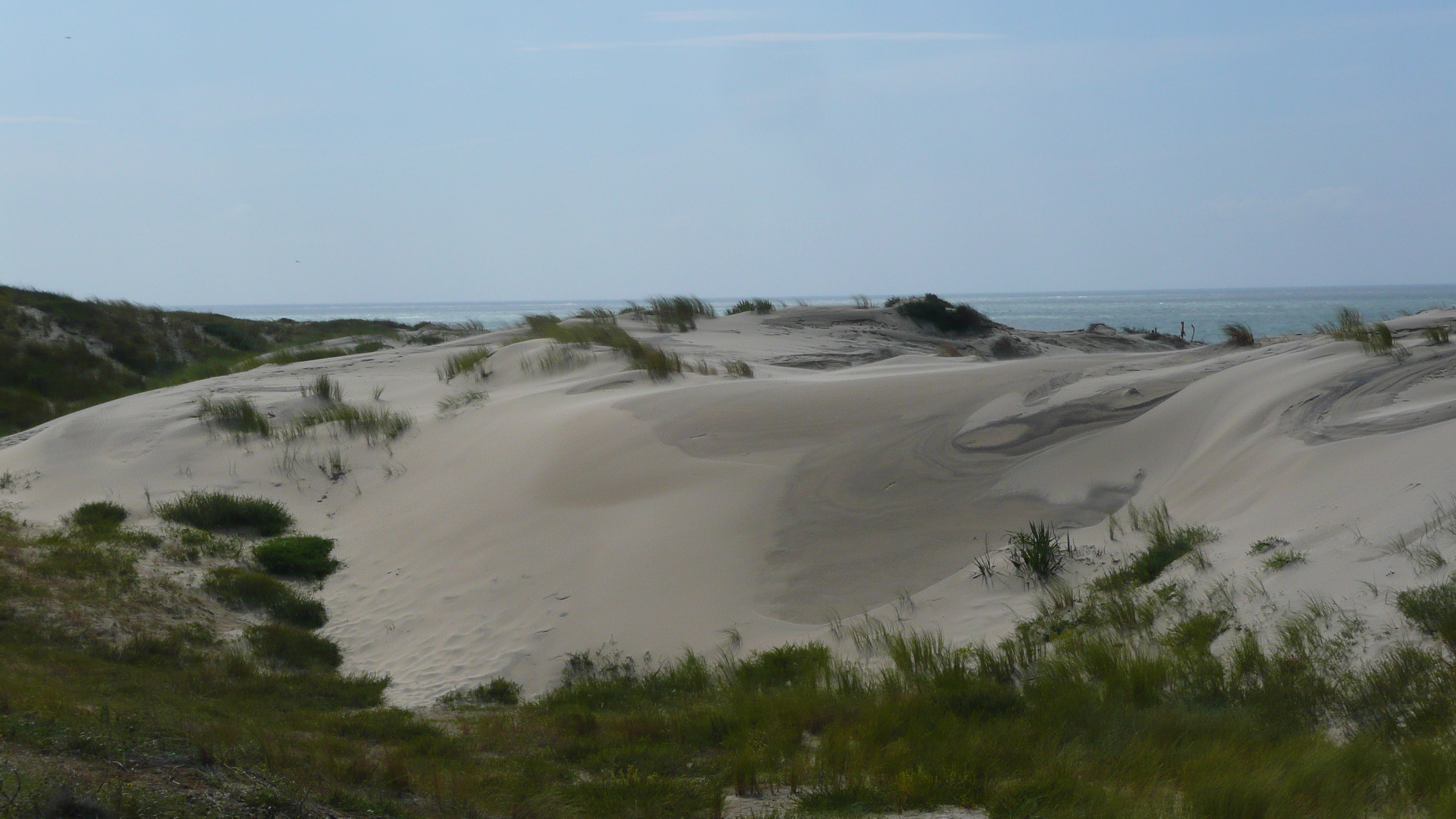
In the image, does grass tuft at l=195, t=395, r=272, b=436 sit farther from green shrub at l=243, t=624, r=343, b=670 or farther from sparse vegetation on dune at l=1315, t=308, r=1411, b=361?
sparse vegetation on dune at l=1315, t=308, r=1411, b=361

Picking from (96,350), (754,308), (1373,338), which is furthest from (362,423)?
(96,350)

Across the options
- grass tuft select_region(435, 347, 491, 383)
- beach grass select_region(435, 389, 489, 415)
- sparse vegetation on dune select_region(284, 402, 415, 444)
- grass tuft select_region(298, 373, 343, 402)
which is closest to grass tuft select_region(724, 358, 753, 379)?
beach grass select_region(435, 389, 489, 415)

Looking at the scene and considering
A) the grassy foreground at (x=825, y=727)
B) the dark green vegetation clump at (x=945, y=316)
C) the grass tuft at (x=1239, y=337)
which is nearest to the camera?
the grassy foreground at (x=825, y=727)

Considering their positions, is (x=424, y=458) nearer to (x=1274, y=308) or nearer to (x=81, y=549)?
(x=81, y=549)

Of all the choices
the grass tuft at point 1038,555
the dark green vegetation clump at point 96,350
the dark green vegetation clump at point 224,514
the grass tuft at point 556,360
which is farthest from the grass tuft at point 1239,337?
the dark green vegetation clump at point 96,350

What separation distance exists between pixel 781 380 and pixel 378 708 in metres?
6.48

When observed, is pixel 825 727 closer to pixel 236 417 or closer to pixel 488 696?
pixel 488 696

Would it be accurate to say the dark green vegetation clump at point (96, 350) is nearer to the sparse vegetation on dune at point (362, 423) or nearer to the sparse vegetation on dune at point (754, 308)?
the sparse vegetation on dune at point (362, 423)

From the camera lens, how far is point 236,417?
37.3 ft

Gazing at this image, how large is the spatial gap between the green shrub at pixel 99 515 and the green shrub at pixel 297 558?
1.65 metres

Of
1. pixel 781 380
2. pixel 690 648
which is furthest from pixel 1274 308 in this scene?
pixel 690 648

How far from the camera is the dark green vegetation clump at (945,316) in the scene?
19922 millimetres

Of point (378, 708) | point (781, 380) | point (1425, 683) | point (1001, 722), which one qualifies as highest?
point (781, 380)

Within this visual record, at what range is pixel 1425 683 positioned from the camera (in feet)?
11.1
